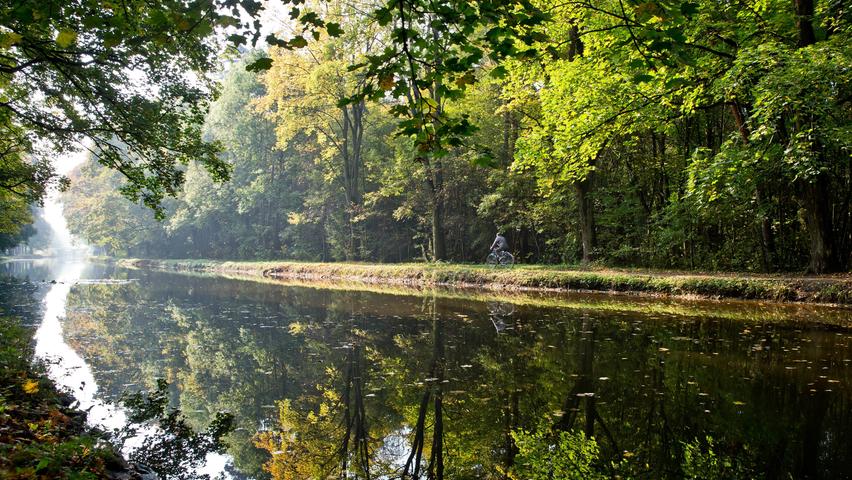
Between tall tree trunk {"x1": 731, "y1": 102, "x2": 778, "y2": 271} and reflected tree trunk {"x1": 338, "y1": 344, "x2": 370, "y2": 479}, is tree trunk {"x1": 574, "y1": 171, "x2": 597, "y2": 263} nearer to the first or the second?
tall tree trunk {"x1": 731, "y1": 102, "x2": 778, "y2": 271}

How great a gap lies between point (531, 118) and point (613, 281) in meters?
7.50

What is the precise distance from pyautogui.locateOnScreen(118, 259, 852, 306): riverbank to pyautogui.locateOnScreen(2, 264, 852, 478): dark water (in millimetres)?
980

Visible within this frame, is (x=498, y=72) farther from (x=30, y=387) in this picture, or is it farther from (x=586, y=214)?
(x=586, y=214)

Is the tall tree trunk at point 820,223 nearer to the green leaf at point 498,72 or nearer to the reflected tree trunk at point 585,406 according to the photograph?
the reflected tree trunk at point 585,406

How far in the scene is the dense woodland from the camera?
370 cm

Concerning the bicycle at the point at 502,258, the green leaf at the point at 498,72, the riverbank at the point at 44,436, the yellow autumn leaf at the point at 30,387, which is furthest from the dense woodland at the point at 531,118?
the yellow autumn leaf at the point at 30,387

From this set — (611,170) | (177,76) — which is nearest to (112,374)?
(177,76)

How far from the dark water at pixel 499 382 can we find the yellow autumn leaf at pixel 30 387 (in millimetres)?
1091

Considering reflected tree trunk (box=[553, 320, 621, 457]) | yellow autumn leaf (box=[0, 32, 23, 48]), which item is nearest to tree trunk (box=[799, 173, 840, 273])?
reflected tree trunk (box=[553, 320, 621, 457])

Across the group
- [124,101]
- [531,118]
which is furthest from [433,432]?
[531,118]

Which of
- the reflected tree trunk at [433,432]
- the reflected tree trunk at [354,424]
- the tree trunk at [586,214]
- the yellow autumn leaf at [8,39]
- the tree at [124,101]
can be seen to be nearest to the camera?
the reflected tree trunk at [433,432]

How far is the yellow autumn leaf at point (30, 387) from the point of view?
4914mm

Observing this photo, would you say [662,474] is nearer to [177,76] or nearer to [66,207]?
[177,76]

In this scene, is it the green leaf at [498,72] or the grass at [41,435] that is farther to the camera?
the green leaf at [498,72]
